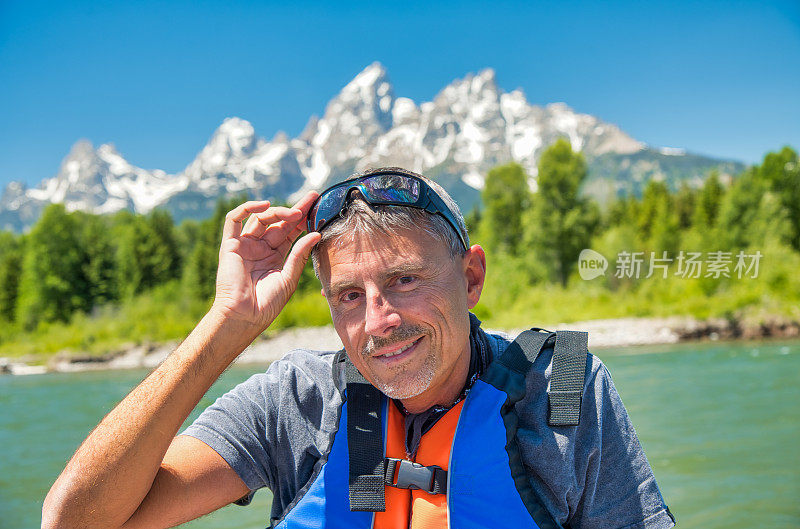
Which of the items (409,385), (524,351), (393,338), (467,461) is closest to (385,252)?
(393,338)

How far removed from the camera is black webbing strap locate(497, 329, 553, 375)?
1578 mm

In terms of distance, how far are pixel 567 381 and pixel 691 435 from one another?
27.5 feet

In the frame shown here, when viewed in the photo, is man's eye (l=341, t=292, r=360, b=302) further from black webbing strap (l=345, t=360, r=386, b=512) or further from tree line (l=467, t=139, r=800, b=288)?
tree line (l=467, t=139, r=800, b=288)

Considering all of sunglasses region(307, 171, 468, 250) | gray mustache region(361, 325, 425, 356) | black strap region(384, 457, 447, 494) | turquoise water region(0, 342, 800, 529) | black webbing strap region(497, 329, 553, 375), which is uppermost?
sunglasses region(307, 171, 468, 250)

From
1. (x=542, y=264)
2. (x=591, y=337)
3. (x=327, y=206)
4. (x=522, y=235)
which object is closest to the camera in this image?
(x=327, y=206)

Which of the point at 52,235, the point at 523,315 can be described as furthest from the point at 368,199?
the point at 52,235

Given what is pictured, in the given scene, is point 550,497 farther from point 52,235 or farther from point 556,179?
point 52,235

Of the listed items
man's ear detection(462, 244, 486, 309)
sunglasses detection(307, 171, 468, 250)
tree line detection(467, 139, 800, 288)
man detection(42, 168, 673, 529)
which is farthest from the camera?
tree line detection(467, 139, 800, 288)

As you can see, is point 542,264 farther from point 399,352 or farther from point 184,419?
point 184,419

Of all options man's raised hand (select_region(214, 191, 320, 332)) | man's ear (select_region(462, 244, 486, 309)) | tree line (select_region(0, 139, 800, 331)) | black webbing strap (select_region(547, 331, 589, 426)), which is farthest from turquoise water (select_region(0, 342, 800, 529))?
tree line (select_region(0, 139, 800, 331))

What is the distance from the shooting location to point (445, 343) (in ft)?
5.20

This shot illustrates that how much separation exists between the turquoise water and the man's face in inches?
Result: 40.3

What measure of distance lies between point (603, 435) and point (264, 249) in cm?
100

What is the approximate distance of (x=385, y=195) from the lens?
62.7 inches
